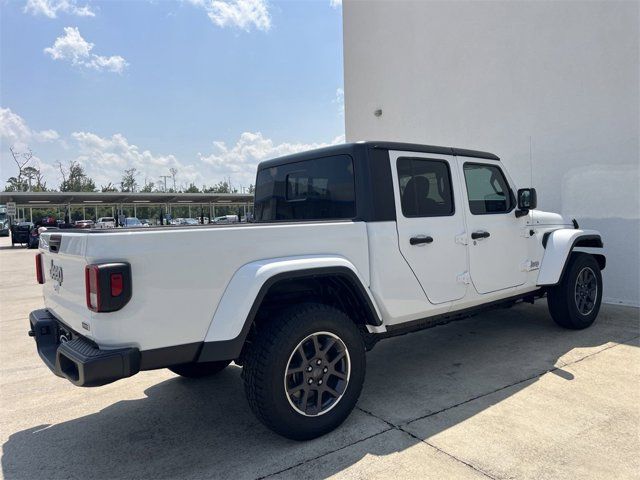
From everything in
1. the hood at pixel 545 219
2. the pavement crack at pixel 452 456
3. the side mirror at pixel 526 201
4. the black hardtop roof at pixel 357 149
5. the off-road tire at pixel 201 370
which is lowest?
the pavement crack at pixel 452 456

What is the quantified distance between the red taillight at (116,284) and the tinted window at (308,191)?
1720 mm

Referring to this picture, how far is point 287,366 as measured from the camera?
9.23 feet

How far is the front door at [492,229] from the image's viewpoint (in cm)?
408

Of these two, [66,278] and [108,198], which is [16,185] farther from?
[66,278]

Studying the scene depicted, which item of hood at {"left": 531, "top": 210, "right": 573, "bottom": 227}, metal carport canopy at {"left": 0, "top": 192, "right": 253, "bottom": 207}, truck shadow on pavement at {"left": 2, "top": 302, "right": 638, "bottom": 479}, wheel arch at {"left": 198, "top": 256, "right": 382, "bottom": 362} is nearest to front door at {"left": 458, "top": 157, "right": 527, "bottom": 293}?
hood at {"left": 531, "top": 210, "right": 573, "bottom": 227}

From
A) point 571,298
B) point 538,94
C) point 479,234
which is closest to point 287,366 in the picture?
point 479,234

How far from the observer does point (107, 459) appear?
9.48 ft

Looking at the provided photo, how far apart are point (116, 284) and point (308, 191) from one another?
195 cm

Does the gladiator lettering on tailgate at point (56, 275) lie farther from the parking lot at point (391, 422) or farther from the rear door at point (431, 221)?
the rear door at point (431, 221)

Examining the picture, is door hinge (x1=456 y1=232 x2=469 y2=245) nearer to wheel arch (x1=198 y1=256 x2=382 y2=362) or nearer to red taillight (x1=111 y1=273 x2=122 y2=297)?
wheel arch (x1=198 y1=256 x2=382 y2=362)

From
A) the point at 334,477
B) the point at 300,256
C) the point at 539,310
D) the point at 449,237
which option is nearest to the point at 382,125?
the point at 539,310

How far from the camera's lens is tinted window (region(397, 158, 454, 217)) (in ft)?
11.8

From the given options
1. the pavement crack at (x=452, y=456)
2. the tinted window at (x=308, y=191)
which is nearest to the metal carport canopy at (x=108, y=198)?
the tinted window at (x=308, y=191)

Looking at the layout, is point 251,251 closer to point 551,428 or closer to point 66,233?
point 66,233
